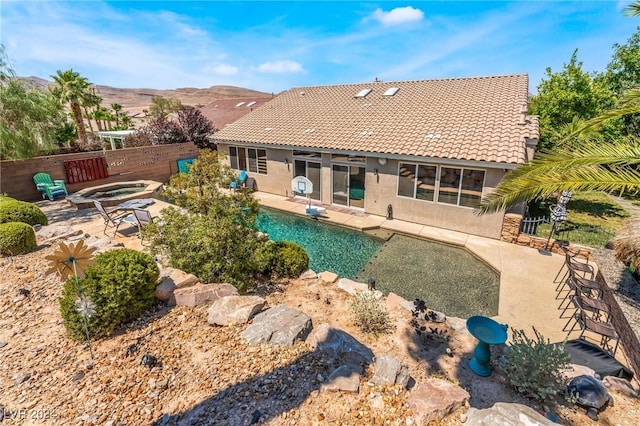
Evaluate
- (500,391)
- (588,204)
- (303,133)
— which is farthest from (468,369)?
(588,204)

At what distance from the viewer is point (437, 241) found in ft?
35.6

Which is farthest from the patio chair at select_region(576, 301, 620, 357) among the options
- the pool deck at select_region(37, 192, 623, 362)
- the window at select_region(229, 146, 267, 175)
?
the window at select_region(229, 146, 267, 175)

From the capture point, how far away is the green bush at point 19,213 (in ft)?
27.3

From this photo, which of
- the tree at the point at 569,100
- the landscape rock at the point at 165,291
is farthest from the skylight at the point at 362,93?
the landscape rock at the point at 165,291

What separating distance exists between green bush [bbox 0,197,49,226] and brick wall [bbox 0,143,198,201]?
4.57 meters

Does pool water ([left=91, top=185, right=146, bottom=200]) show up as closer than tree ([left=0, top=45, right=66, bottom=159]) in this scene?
No

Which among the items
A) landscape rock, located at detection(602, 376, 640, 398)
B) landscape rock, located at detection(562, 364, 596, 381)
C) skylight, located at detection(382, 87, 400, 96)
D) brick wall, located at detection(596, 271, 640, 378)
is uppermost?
skylight, located at detection(382, 87, 400, 96)

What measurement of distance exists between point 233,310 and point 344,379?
2.15m

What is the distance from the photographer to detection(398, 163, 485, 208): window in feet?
35.9

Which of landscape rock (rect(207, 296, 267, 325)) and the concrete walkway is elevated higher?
landscape rock (rect(207, 296, 267, 325))

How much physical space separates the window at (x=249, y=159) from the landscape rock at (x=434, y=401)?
14784 millimetres

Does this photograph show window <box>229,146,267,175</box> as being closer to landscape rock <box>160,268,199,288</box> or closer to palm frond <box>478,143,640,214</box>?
landscape rock <box>160,268,199,288</box>

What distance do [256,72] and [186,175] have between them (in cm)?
2849

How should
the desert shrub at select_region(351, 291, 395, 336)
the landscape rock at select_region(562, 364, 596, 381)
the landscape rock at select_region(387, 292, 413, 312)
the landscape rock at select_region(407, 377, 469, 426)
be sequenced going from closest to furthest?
the landscape rock at select_region(407, 377, 469, 426)
the landscape rock at select_region(562, 364, 596, 381)
the desert shrub at select_region(351, 291, 395, 336)
the landscape rock at select_region(387, 292, 413, 312)
